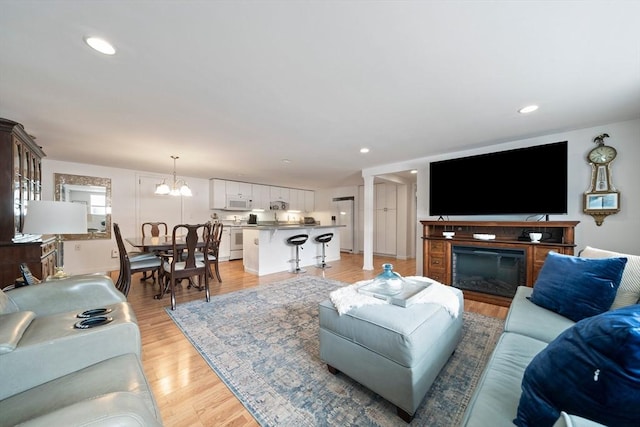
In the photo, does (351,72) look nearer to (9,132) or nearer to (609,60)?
(609,60)

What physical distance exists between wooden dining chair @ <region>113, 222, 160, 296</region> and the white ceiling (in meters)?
1.41

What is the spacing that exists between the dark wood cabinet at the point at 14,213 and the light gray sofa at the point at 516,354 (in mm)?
3911

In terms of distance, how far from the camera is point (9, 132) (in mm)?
2605

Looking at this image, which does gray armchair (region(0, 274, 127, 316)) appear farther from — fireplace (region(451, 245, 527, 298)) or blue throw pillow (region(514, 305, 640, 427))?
fireplace (region(451, 245, 527, 298))

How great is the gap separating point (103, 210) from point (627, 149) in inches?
334

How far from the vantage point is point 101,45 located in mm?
1482

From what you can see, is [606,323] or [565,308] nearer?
[606,323]

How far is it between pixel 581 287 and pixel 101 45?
3449 mm

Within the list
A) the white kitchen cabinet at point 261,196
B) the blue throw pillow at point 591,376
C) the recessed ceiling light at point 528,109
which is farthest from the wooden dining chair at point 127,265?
the recessed ceiling light at point 528,109

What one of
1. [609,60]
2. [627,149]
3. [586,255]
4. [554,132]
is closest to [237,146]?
[609,60]

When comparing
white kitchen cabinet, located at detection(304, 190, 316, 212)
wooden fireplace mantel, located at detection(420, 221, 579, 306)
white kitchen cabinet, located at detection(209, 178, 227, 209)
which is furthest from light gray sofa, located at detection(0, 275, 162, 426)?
white kitchen cabinet, located at detection(304, 190, 316, 212)

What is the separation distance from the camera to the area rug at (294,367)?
4.56 ft

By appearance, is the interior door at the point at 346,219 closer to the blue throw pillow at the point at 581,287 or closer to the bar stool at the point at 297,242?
the bar stool at the point at 297,242

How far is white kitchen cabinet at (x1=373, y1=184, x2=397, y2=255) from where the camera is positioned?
6.90m
